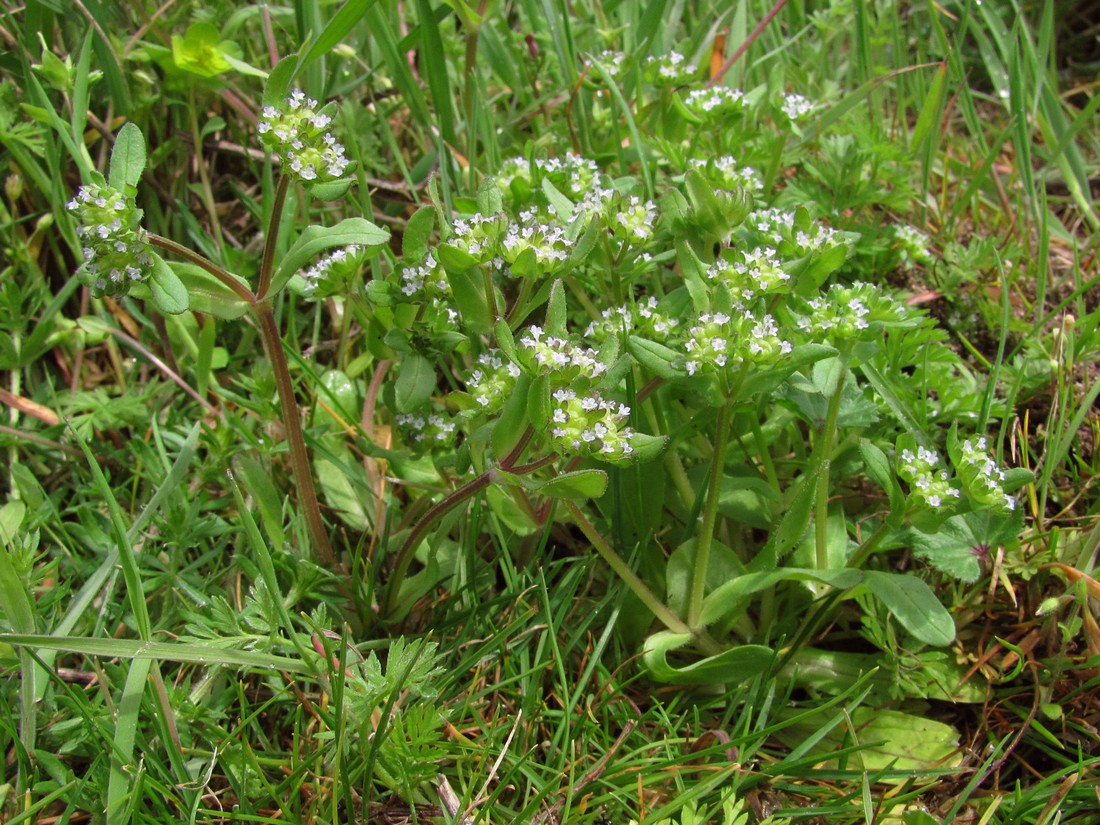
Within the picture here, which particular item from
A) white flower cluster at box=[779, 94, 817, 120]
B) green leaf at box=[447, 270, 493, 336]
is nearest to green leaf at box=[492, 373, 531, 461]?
green leaf at box=[447, 270, 493, 336]

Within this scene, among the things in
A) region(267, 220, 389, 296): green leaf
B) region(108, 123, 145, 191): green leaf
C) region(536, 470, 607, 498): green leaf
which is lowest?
region(536, 470, 607, 498): green leaf

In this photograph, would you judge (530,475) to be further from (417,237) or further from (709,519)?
(417,237)

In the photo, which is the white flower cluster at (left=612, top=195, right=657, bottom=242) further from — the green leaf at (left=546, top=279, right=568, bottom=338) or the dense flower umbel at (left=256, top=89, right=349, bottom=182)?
the dense flower umbel at (left=256, top=89, right=349, bottom=182)

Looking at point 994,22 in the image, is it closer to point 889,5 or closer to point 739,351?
point 889,5

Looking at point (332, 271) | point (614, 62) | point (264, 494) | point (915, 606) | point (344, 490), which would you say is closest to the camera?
point (915, 606)

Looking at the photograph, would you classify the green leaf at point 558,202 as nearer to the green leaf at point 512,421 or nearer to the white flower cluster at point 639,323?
the white flower cluster at point 639,323

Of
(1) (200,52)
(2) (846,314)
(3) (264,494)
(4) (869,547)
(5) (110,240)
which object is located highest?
(1) (200,52)

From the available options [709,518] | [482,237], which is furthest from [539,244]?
[709,518]

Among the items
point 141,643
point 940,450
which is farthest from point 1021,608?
point 141,643
